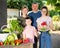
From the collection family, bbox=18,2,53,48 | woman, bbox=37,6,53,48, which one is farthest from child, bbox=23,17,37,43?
woman, bbox=37,6,53,48

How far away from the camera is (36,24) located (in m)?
7.72

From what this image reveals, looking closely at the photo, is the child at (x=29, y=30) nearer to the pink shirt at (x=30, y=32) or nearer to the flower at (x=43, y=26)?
the pink shirt at (x=30, y=32)

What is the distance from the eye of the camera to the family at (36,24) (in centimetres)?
740

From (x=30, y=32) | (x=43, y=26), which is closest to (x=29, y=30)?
(x=30, y=32)

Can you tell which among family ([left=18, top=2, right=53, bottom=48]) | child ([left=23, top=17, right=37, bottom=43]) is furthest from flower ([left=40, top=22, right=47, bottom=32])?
child ([left=23, top=17, right=37, bottom=43])

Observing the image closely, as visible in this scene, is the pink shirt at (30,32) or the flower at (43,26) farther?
the flower at (43,26)

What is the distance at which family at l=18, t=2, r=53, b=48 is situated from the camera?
740 centimetres

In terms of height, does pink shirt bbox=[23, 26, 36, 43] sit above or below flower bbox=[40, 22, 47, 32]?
below

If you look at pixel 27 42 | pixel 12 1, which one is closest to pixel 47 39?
pixel 27 42

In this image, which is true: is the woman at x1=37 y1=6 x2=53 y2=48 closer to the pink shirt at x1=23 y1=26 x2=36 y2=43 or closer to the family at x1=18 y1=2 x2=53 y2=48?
the family at x1=18 y1=2 x2=53 y2=48

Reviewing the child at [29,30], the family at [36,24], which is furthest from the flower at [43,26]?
the child at [29,30]

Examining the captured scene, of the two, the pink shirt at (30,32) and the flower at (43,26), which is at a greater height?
the flower at (43,26)

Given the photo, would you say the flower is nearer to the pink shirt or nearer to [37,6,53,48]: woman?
[37,6,53,48]: woman

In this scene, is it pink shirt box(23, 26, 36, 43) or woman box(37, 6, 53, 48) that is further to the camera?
woman box(37, 6, 53, 48)
